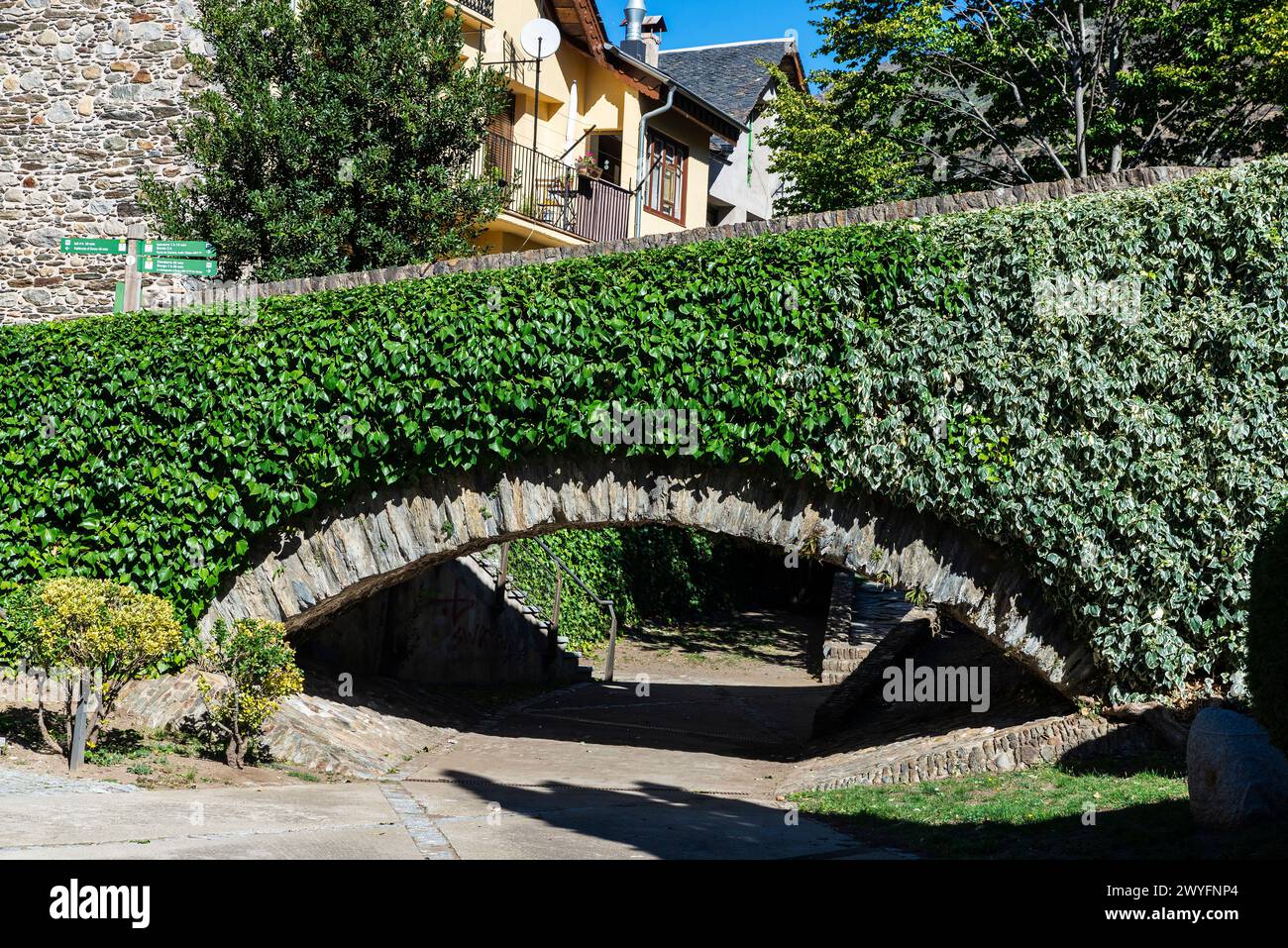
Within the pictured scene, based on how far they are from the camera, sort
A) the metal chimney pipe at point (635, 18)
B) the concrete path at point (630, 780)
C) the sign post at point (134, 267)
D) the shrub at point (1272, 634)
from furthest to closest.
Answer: the metal chimney pipe at point (635, 18)
the sign post at point (134, 267)
the concrete path at point (630, 780)
the shrub at point (1272, 634)

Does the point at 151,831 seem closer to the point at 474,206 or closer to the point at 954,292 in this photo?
the point at 954,292

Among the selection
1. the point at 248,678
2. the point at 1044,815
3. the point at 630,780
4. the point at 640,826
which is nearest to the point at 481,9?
the point at 248,678

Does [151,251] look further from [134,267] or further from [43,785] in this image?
[43,785]

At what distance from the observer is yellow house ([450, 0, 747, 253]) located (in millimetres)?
21750

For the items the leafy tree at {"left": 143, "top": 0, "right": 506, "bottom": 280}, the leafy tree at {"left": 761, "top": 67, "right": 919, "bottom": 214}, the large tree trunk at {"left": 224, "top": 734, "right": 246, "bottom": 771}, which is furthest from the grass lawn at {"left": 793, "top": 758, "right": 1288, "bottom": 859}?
the leafy tree at {"left": 761, "top": 67, "right": 919, "bottom": 214}

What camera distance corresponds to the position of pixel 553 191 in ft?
72.8

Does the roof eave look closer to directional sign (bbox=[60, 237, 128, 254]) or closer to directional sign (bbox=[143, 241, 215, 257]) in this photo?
directional sign (bbox=[143, 241, 215, 257])

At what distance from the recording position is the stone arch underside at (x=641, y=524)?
997cm

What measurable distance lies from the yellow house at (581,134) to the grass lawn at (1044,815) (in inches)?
531

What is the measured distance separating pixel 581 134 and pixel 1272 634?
21365 mm

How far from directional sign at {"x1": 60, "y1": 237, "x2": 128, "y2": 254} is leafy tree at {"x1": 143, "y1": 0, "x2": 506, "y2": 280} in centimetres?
350

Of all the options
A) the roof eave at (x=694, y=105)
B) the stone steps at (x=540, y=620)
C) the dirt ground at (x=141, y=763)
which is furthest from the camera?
the roof eave at (x=694, y=105)

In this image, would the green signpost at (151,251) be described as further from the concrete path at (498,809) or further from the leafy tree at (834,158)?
the leafy tree at (834,158)

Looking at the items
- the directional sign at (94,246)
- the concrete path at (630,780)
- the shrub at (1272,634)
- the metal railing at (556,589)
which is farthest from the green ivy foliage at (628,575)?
the shrub at (1272,634)
